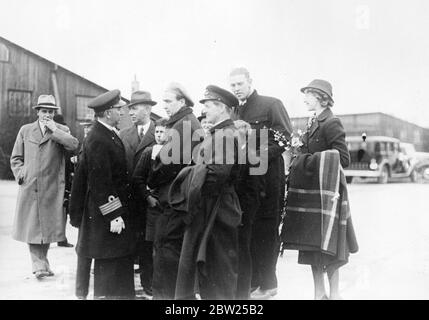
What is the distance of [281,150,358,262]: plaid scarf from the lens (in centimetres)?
392

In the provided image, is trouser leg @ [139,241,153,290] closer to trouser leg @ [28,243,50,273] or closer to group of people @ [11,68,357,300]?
group of people @ [11,68,357,300]

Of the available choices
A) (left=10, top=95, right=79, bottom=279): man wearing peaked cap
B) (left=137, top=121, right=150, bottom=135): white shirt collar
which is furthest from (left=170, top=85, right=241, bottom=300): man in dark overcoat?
(left=10, top=95, right=79, bottom=279): man wearing peaked cap

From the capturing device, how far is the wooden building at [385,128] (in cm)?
1681

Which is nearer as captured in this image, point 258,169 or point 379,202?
point 258,169

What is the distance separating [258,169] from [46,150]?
7.69 ft

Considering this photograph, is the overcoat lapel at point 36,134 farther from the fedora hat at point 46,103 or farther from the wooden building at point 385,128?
the wooden building at point 385,128

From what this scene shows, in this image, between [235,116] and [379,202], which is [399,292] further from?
[379,202]

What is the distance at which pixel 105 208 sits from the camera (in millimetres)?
3744

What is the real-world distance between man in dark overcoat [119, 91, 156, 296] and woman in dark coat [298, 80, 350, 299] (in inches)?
58.5

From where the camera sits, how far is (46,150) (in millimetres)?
4953

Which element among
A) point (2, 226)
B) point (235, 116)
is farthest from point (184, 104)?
point (2, 226)

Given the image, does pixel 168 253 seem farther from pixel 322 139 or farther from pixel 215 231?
pixel 322 139
